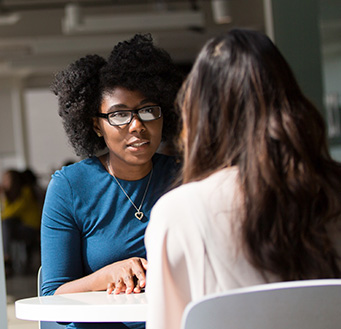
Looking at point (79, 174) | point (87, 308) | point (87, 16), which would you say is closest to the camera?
point (87, 308)

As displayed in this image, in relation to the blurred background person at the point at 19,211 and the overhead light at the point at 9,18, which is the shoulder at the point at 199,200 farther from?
the overhead light at the point at 9,18

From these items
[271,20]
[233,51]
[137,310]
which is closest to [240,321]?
[137,310]

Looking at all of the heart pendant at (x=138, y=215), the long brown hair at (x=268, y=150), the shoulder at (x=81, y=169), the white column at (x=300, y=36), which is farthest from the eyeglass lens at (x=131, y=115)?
the white column at (x=300, y=36)

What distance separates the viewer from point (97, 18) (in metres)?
7.47

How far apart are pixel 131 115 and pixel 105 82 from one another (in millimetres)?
187

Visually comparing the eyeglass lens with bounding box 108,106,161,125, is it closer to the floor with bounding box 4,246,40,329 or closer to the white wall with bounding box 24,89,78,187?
the floor with bounding box 4,246,40,329

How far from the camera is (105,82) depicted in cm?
208

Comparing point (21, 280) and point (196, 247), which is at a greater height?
point (196, 247)

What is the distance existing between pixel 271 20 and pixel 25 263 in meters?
5.74

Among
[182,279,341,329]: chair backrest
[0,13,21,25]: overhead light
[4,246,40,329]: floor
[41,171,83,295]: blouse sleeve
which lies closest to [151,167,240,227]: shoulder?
[182,279,341,329]: chair backrest

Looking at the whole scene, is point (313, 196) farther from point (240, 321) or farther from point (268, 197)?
point (240, 321)

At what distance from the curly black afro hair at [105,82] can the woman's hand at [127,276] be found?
54 cm

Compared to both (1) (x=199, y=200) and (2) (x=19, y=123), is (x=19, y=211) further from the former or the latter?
(1) (x=199, y=200)

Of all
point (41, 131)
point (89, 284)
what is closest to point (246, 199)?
point (89, 284)
